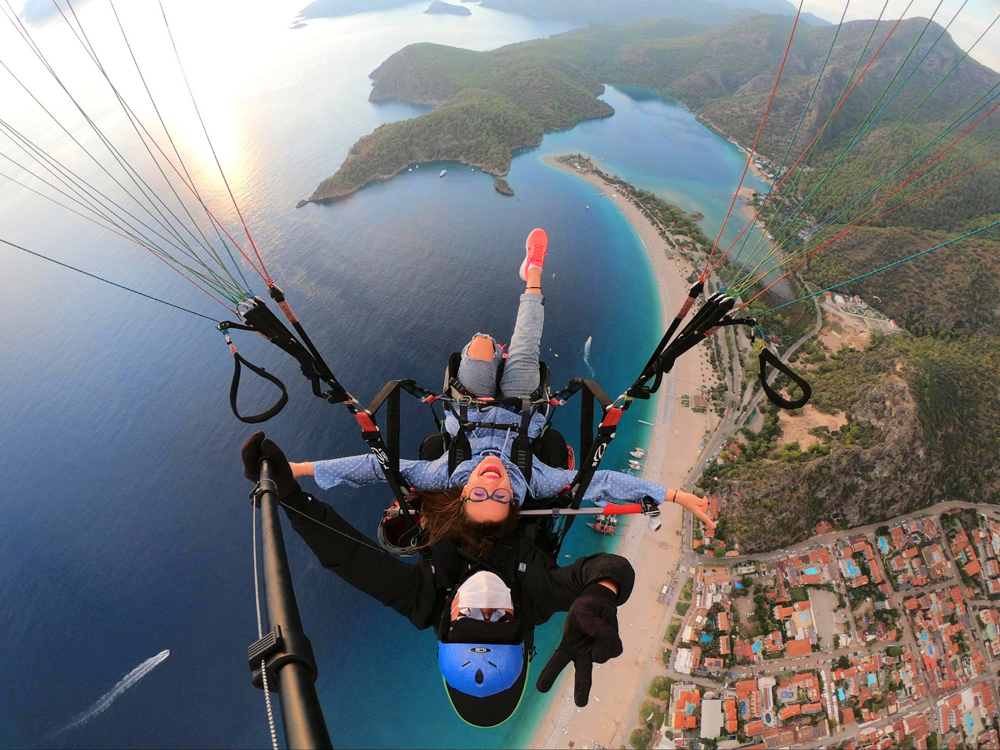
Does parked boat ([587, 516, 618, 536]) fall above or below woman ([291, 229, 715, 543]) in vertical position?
below

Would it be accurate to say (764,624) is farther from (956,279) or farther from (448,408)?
(956,279)

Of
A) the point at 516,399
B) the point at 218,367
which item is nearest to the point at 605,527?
the point at 516,399

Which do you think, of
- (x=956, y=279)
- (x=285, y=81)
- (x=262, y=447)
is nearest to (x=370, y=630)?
(x=262, y=447)

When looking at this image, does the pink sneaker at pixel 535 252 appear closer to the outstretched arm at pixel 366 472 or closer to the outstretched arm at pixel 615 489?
the outstretched arm at pixel 615 489

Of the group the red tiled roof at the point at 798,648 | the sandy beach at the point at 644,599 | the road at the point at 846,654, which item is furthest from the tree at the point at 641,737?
the red tiled roof at the point at 798,648

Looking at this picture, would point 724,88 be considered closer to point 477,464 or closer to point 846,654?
point 846,654

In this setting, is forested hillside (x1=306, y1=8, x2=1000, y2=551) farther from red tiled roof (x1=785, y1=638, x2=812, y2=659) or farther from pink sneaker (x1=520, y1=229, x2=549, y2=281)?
pink sneaker (x1=520, y1=229, x2=549, y2=281)

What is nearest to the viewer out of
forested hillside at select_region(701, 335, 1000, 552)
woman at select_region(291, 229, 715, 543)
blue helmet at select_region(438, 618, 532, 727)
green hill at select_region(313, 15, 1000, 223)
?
blue helmet at select_region(438, 618, 532, 727)

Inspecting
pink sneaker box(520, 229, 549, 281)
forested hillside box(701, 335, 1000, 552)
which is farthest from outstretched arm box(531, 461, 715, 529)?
forested hillside box(701, 335, 1000, 552)
